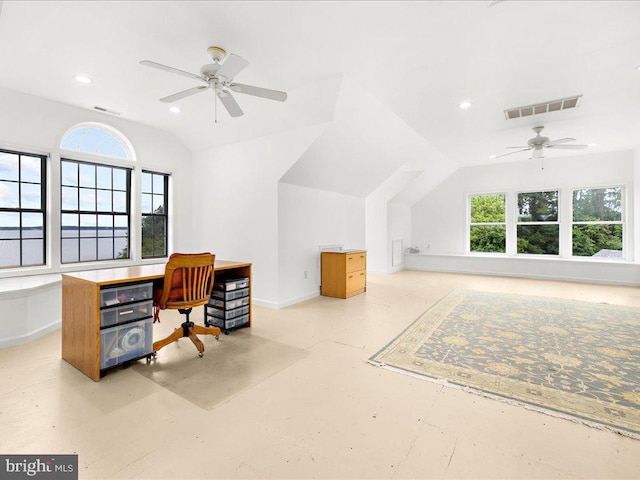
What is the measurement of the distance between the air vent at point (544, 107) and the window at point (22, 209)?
6.33 m

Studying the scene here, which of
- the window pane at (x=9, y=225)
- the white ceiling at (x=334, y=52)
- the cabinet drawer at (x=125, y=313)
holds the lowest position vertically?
the cabinet drawer at (x=125, y=313)

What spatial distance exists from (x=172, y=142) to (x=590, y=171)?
28.5 feet

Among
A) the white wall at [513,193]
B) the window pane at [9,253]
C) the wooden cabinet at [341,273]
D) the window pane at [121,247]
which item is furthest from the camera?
the white wall at [513,193]

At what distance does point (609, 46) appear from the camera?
268 cm

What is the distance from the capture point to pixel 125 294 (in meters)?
2.51

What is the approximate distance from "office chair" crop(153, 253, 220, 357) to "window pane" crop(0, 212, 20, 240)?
2501 millimetres

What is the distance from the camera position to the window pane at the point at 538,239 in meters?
7.22

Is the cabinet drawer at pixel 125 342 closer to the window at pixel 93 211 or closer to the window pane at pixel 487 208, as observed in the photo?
the window at pixel 93 211

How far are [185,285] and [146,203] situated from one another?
3037mm

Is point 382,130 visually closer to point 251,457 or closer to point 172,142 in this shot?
point 172,142

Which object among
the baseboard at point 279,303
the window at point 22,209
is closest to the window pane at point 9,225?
the window at point 22,209

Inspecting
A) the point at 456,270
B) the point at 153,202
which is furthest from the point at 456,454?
the point at 456,270

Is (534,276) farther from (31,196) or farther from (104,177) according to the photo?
(31,196)

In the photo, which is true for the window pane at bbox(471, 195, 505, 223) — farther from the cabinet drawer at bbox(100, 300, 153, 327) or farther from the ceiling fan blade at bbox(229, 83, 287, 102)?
the cabinet drawer at bbox(100, 300, 153, 327)
